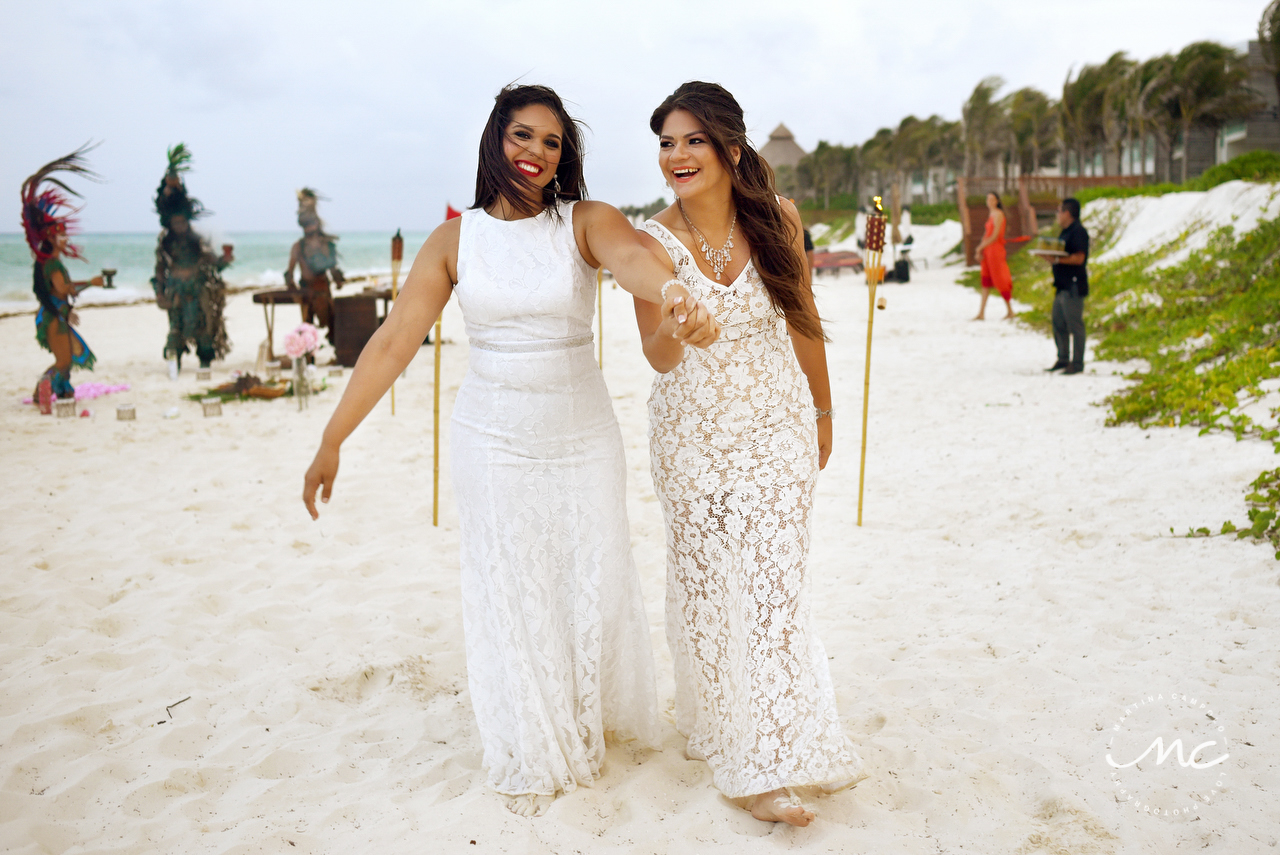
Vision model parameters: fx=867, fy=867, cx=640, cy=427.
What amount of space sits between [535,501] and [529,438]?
0.60 feet

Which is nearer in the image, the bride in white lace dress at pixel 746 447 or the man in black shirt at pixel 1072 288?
the bride in white lace dress at pixel 746 447

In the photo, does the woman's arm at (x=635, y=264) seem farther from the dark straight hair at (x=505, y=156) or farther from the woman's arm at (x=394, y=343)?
the woman's arm at (x=394, y=343)

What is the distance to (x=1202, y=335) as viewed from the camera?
842 cm

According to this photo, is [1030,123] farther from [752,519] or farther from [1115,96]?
[752,519]

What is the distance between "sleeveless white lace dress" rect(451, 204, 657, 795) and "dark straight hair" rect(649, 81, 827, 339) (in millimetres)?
463

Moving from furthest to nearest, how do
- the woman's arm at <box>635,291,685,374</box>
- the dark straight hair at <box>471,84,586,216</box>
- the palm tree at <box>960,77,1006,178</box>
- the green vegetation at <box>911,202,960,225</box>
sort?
the palm tree at <box>960,77,1006,178</box>
the green vegetation at <box>911,202,960,225</box>
the dark straight hair at <box>471,84,586,216</box>
the woman's arm at <box>635,291,685,374</box>

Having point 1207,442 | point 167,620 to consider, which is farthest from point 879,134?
point 167,620

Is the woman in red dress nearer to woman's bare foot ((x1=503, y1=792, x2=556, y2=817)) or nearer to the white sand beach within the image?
the white sand beach

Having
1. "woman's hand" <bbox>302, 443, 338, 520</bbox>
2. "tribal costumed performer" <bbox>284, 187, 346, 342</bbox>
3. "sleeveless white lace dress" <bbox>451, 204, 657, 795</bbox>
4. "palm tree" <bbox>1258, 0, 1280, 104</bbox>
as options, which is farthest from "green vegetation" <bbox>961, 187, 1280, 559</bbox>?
"palm tree" <bbox>1258, 0, 1280, 104</bbox>

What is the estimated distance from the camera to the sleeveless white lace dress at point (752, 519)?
247 cm

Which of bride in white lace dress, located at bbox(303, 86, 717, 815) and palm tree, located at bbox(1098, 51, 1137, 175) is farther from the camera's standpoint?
palm tree, located at bbox(1098, 51, 1137, 175)

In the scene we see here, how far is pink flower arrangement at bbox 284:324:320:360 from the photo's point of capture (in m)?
8.52

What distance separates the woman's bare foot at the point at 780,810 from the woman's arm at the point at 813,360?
1.00 metres

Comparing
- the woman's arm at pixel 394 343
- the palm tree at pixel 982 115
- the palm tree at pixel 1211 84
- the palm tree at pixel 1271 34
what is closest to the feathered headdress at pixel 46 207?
the woman's arm at pixel 394 343
